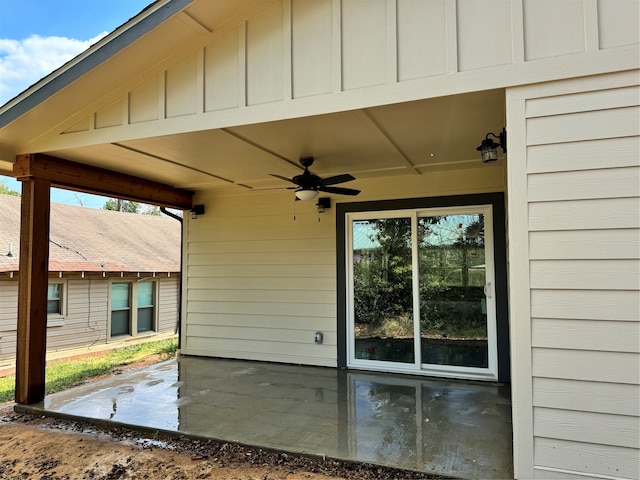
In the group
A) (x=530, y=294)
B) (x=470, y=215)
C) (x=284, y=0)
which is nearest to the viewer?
(x=530, y=294)

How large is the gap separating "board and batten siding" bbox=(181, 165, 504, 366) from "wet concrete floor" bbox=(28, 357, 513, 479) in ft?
1.98

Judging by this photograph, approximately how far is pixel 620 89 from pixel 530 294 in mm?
1322

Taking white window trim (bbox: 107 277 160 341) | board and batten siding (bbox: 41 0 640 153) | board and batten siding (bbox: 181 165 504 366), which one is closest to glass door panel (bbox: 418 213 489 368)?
board and batten siding (bbox: 181 165 504 366)

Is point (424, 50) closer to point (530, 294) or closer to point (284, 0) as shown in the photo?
point (284, 0)

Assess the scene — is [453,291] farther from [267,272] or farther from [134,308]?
[134,308]

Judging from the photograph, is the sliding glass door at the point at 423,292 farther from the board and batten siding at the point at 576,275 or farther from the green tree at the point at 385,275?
the board and batten siding at the point at 576,275

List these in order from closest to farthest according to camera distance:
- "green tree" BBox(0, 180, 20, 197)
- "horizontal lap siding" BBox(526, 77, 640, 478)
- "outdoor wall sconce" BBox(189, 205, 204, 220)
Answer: "horizontal lap siding" BBox(526, 77, 640, 478)
"outdoor wall sconce" BBox(189, 205, 204, 220)
"green tree" BBox(0, 180, 20, 197)

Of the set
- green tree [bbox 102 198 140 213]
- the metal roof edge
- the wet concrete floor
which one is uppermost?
green tree [bbox 102 198 140 213]

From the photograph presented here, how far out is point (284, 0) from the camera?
10.4 feet

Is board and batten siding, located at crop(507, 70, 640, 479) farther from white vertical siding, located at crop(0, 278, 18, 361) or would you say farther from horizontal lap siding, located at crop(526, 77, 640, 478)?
white vertical siding, located at crop(0, 278, 18, 361)

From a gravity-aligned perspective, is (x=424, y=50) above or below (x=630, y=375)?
above

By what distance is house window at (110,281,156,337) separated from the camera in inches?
454

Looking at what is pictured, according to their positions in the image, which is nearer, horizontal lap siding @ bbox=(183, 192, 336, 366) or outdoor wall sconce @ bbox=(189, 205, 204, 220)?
horizontal lap siding @ bbox=(183, 192, 336, 366)

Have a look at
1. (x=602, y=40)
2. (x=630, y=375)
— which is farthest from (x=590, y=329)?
(x=602, y=40)
